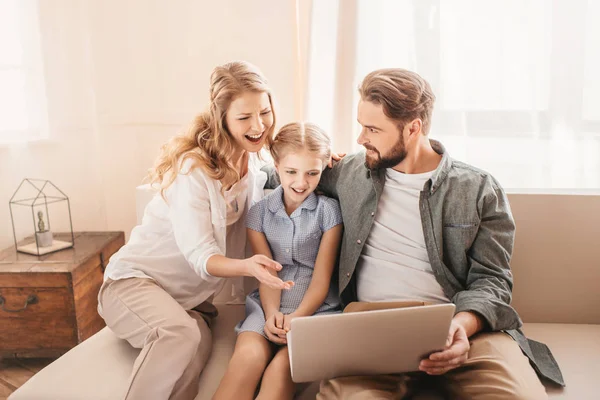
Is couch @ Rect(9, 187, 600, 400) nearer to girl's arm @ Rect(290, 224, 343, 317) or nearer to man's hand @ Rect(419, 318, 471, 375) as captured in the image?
girl's arm @ Rect(290, 224, 343, 317)

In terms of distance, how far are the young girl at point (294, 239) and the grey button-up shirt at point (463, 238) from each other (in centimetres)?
7

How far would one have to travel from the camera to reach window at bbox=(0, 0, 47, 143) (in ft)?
7.81

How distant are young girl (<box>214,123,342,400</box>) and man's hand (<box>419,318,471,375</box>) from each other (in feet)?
1.25

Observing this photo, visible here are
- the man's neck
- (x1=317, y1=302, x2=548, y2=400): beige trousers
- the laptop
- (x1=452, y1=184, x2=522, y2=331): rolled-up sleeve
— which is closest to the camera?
the laptop

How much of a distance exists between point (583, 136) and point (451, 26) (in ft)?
2.38

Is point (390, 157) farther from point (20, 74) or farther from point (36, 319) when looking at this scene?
point (20, 74)

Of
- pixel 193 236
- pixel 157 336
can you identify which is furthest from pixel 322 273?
pixel 157 336

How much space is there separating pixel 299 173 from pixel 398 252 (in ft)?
1.24

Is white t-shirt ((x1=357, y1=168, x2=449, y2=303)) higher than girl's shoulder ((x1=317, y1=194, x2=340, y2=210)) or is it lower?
lower

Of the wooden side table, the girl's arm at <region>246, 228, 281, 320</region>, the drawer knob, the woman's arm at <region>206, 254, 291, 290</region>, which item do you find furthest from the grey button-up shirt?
the drawer knob

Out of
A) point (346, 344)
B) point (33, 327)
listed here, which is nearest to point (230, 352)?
point (346, 344)

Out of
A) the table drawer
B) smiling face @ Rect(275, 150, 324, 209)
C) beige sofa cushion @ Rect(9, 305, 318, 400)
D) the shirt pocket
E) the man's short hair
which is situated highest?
the man's short hair

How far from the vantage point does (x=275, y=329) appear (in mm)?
1498

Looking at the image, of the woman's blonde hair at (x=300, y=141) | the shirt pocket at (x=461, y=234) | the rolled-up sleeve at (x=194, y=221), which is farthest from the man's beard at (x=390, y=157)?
the rolled-up sleeve at (x=194, y=221)
